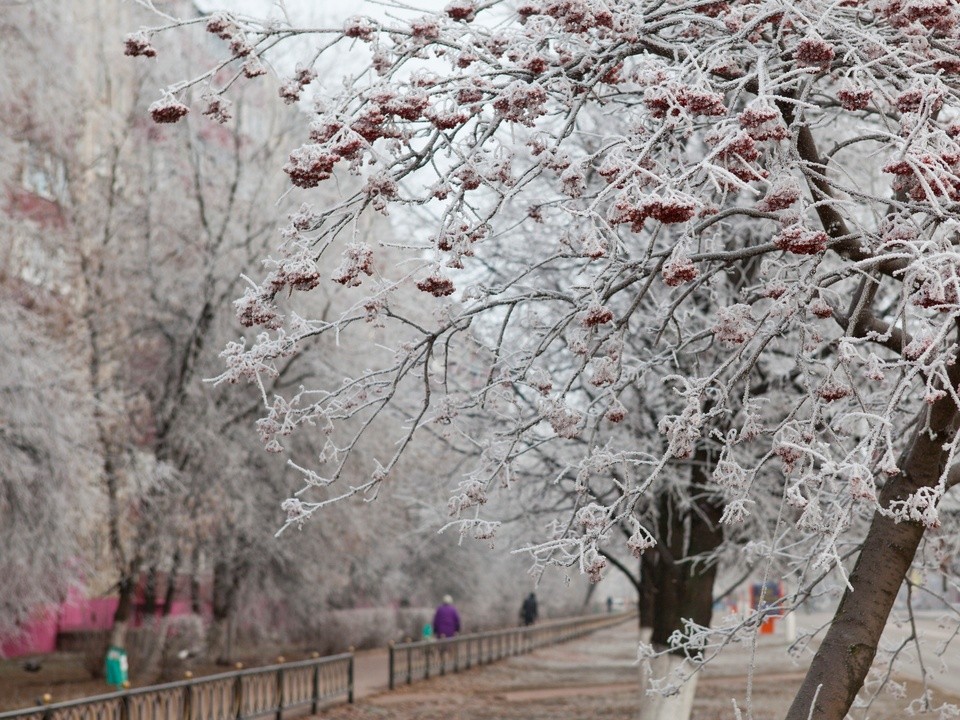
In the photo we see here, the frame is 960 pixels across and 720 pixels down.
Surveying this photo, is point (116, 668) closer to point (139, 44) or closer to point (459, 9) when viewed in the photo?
point (139, 44)

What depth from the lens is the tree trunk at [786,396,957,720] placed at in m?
5.97

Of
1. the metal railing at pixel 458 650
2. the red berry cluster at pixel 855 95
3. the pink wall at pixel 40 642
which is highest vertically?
the red berry cluster at pixel 855 95

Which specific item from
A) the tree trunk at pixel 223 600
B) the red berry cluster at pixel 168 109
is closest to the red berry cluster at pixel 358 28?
the red berry cluster at pixel 168 109

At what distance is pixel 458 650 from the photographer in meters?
26.6

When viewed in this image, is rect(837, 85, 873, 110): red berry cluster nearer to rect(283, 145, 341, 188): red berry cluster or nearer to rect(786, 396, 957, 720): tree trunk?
rect(283, 145, 341, 188): red berry cluster

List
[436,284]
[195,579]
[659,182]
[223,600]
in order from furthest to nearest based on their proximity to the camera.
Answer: [195,579] < [223,600] < [436,284] < [659,182]

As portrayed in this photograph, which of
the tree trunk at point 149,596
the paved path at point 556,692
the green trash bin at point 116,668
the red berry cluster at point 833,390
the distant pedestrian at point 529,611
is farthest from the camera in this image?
the distant pedestrian at point 529,611

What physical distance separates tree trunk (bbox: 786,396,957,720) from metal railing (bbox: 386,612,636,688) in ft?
55.3

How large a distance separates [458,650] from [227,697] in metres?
12.1

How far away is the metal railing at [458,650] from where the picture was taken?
2347 centimetres

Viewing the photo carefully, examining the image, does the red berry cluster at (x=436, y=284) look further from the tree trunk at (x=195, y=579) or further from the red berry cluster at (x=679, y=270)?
the tree trunk at (x=195, y=579)

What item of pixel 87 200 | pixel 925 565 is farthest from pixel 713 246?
pixel 87 200

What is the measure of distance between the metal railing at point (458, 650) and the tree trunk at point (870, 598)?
16855 millimetres

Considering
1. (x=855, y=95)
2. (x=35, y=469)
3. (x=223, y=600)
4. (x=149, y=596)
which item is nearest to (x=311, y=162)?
(x=855, y=95)
